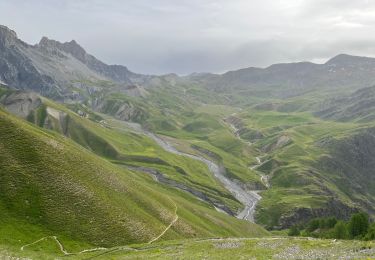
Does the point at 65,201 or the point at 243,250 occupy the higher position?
the point at 243,250

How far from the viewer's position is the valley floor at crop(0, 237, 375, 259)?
44.0 meters

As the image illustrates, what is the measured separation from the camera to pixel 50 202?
84250 mm

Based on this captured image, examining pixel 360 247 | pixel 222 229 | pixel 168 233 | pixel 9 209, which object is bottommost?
pixel 222 229

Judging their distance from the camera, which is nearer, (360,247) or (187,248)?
(360,247)

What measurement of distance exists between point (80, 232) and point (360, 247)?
5153 centimetres

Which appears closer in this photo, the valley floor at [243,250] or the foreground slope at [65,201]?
the valley floor at [243,250]

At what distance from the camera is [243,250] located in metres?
52.4

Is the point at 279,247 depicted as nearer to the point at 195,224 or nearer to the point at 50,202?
the point at 50,202

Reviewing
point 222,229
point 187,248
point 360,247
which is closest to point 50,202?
point 187,248

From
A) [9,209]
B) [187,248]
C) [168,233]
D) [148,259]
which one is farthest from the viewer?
[168,233]

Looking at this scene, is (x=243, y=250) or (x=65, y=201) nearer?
(x=243, y=250)

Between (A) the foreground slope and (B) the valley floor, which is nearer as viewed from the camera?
(B) the valley floor

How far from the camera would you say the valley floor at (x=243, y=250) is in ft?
144

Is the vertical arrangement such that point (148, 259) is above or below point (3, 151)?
below
